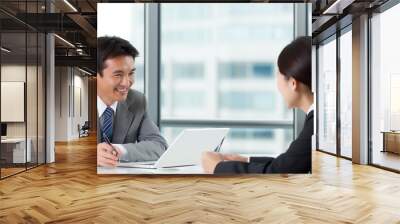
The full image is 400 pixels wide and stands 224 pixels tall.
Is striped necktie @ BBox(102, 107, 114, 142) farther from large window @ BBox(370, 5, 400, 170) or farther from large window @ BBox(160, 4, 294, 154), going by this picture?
large window @ BBox(370, 5, 400, 170)

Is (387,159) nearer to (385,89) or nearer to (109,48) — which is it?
(385,89)

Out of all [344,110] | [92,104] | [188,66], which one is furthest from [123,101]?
[92,104]

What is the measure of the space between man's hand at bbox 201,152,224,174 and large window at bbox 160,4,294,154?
309 mm

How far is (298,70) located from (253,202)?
77.2 inches

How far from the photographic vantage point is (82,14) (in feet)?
27.8

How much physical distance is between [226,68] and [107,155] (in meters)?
1.97

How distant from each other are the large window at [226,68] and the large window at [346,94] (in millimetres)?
3753

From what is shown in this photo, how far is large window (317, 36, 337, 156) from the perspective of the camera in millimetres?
10273

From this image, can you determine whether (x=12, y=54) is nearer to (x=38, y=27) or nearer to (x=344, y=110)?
(x=38, y=27)

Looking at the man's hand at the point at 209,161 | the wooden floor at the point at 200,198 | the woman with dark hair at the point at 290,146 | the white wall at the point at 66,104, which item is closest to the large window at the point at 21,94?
the wooden floor at the point at 200,198

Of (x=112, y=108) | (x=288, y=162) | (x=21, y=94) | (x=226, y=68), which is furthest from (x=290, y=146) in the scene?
(x=21, y=94)

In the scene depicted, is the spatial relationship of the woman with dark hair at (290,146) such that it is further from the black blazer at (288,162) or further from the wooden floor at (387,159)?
the wooden floor at (387,159)

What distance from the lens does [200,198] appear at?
15.9ft

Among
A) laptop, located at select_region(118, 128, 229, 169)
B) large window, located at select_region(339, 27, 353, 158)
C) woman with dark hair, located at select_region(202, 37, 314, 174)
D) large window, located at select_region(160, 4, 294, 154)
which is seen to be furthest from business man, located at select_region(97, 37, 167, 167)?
large window, located at select_region(339, 27, 353, 158)
